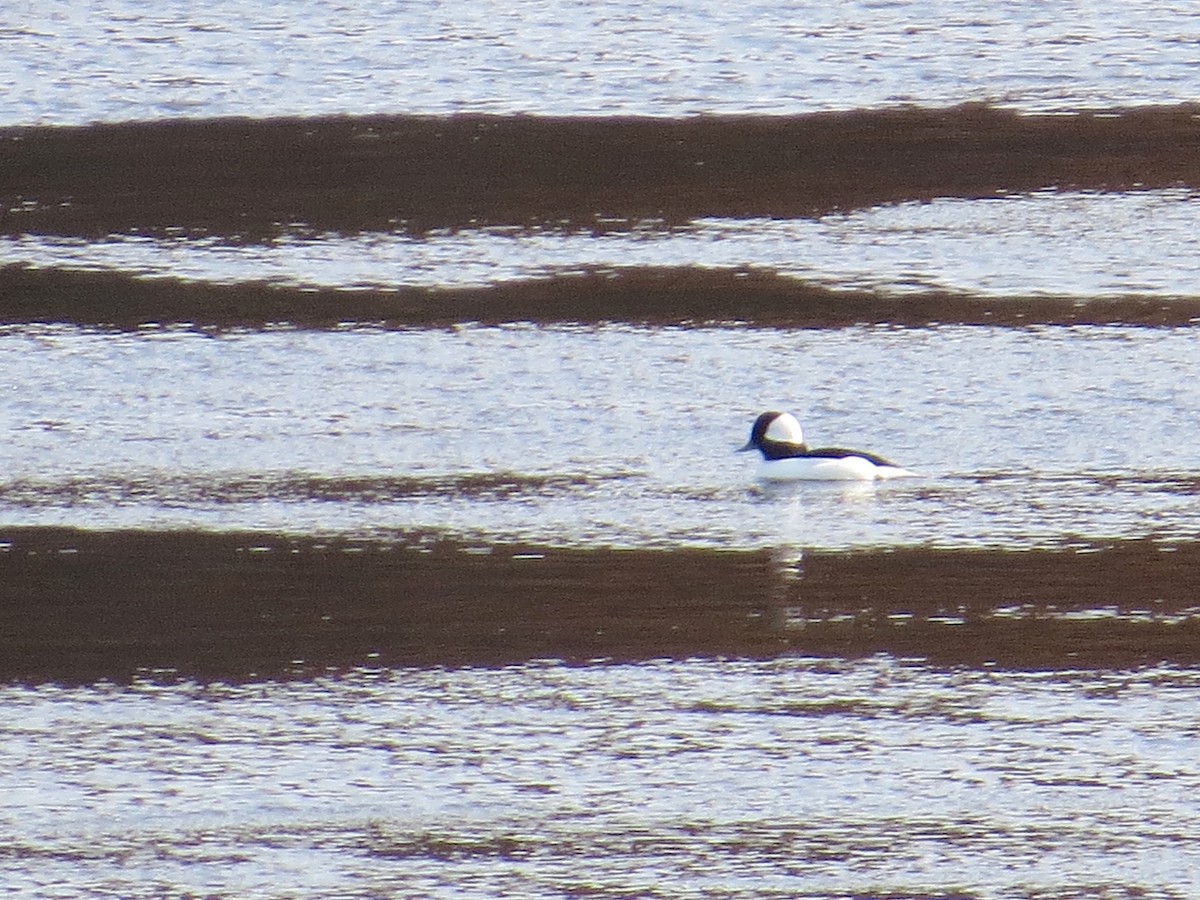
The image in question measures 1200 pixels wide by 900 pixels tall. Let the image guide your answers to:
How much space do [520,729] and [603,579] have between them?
5.97 ft

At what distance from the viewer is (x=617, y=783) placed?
27.9ft

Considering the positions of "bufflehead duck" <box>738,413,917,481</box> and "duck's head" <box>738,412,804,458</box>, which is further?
"duck's head" <box>738,412,804,458</box>

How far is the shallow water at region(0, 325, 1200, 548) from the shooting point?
11.8 meters

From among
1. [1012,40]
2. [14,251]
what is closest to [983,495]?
[14,251]

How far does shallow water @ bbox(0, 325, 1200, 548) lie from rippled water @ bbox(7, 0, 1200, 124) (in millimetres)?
5311

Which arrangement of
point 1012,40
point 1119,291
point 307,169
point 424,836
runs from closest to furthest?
point 424,836 → point 1119,291 → point 307,169 → point 1012,40

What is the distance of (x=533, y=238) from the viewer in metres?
17.3

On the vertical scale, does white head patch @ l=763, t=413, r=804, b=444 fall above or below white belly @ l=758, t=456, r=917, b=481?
above

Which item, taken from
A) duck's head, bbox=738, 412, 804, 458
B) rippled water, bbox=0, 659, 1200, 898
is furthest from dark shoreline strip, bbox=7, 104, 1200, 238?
rippled water, bbox=0, 659, 1200, 898

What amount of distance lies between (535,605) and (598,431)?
2912 millimetres

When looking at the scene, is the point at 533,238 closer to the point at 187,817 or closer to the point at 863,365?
the point at 863,365

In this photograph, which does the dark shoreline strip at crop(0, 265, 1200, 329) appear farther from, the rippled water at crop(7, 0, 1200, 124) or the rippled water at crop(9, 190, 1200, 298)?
the rippled water at crop(7, 0, 1200, 124)

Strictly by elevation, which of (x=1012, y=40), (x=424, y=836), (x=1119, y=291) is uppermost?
(x=1012, y=40)

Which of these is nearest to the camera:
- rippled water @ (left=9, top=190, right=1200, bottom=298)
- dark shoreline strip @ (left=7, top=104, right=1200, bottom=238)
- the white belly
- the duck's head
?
the white belly
